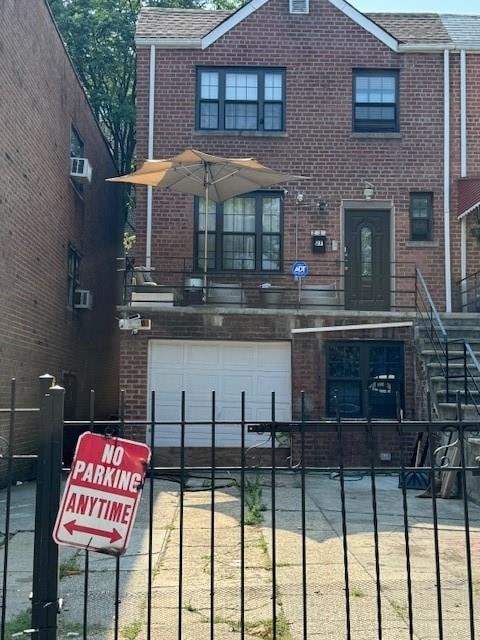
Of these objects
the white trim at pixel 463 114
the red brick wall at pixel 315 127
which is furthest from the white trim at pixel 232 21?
the white trim at pixel 463 114

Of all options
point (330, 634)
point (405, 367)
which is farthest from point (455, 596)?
point (405, 367)

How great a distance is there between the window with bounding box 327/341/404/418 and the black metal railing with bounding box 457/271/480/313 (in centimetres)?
205

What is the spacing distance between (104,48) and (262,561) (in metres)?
20.8

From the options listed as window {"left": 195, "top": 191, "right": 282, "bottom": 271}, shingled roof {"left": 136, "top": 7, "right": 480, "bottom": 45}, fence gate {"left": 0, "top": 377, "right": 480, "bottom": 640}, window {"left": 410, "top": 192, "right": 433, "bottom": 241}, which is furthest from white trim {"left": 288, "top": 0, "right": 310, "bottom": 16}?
fence gate {"left": 0, "top": 377, "right": 480, "bottom": 640}

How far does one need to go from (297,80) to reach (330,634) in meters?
12.2

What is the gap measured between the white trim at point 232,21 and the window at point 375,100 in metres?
2.59

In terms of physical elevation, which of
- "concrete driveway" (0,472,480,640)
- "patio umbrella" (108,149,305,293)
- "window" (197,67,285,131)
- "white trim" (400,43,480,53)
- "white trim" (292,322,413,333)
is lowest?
"concrete driveway" (0,472,480,640)

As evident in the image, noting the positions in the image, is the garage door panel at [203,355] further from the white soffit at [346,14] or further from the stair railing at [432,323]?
the white soffit at [346,14]

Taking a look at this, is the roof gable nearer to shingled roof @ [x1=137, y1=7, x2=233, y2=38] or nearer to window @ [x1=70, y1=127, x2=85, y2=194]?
shingled roof @ [x1=137, y1=7, x2=233, y2=38]

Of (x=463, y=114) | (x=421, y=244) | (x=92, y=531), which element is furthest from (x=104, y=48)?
(x=92, y=531)

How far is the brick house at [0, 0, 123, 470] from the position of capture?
10586 mm

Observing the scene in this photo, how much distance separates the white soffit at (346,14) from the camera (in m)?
14.0

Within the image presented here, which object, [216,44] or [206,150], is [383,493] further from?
[216,44]

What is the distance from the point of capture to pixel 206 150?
13.9m
